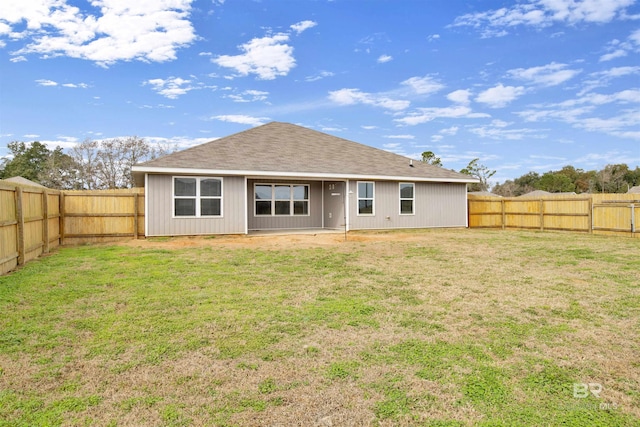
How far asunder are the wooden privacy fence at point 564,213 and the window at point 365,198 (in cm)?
619

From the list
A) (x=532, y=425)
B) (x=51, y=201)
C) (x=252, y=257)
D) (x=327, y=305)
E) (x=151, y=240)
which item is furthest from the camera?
(x=151, y=240)

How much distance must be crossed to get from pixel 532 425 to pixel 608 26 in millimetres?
18705

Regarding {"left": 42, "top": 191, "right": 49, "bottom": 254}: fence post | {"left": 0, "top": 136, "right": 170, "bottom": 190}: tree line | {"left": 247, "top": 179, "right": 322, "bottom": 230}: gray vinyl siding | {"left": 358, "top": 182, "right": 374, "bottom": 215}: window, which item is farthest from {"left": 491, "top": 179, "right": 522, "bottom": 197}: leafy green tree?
{"left": 42, "top": 191, "right": 49, "bottom": 254}: fence post

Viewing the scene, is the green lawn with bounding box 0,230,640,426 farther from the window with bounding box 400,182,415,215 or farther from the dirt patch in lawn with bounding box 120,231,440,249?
the window with bounding box 400,182,415,215

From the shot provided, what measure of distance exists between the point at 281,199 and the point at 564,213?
1287 cm

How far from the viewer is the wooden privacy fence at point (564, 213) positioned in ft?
47.6

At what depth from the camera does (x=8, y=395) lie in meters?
2.68

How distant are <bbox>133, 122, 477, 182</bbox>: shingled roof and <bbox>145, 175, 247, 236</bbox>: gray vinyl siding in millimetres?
559

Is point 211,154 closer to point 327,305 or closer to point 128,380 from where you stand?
point 327,305

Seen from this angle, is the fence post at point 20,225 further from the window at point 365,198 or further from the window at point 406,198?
the window at point 406,198

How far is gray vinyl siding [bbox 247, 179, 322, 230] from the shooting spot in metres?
16.7

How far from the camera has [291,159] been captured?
16.2 metres

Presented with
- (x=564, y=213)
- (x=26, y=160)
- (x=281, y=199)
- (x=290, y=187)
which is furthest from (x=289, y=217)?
(x=26, y=160)

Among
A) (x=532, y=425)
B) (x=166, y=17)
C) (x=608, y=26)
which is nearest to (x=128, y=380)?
(x=532, y=425)
